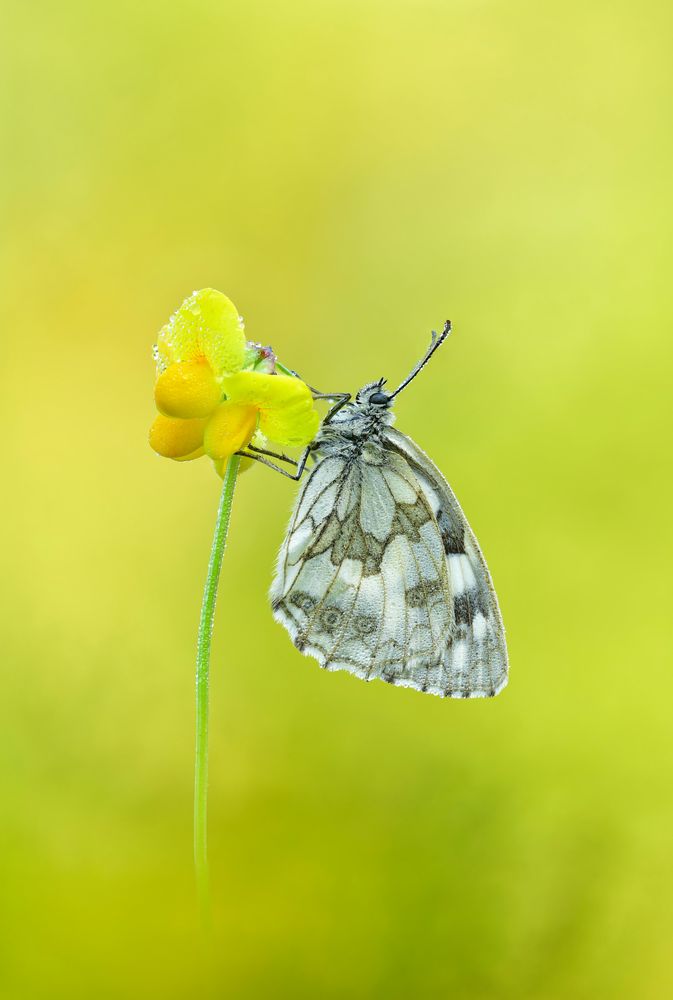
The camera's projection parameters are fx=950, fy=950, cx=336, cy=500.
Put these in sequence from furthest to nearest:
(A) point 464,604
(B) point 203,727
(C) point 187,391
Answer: (A) point 464,604
(C) point 187,391
(B) point 203,727

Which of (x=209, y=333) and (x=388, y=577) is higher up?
(x=209, y=333)

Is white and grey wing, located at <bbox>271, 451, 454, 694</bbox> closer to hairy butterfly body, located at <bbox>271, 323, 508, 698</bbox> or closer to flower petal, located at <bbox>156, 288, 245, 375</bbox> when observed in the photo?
hairy butterfly body, located at <bbox>271, 323, 508, 698</bbox>

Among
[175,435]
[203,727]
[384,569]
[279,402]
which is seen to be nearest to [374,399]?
[384,569]

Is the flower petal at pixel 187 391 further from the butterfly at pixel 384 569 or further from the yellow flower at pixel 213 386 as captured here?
the butterfly at pixel 384 569

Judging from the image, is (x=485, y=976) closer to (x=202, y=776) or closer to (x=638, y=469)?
(x=202, y=776)

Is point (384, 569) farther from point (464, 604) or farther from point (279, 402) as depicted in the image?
point (279, 402)

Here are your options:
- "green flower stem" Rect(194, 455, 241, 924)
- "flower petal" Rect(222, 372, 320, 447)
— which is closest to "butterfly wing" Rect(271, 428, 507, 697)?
"flower petal" Rect(222, 372, 320, 447)

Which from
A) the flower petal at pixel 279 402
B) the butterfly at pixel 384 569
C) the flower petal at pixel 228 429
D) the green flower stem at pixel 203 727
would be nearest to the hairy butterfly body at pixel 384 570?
the butterfly at pixel 384 569
